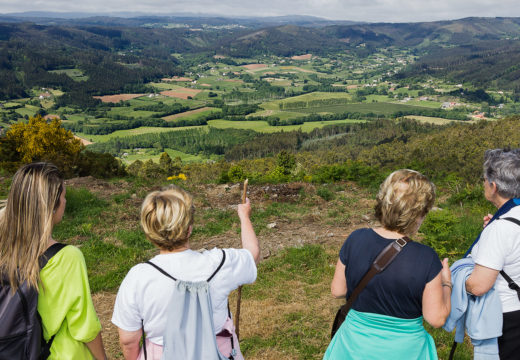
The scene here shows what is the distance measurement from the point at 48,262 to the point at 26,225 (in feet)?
0.82

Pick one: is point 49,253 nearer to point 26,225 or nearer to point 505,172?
point 26,225

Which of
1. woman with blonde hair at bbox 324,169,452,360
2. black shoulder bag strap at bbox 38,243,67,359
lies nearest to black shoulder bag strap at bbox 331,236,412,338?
woman with blonde hair at bbox 324,169,452,360

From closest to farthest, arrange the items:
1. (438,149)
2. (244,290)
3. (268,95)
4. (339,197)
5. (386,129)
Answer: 1. (244,290)
2. (339,197)
3. (438,149)
4. (386,129)
5. (268,95)

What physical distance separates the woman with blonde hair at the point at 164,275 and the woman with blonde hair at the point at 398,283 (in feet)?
2.82

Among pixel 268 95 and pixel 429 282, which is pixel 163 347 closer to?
pixel 429 282

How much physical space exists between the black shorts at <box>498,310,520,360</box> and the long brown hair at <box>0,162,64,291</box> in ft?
10.5

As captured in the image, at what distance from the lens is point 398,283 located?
234cm

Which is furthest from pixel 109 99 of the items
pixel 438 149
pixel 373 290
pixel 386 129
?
pixel 373 290

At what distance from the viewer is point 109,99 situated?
144 metres

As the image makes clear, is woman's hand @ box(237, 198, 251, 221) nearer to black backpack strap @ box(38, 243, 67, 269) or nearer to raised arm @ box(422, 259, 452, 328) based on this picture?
black backpack strap @ box(38, 243, 67, 269)

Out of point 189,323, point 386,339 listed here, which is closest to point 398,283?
point 386,339

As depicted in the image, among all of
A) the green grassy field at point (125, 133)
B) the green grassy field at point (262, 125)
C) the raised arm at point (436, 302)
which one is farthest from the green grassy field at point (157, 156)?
the raised arm at point (436, 302)

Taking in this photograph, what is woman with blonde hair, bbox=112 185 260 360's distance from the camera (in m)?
2.14

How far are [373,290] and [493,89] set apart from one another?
18144 cm
